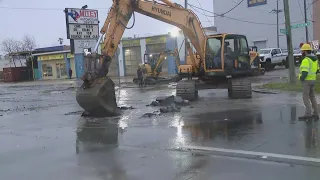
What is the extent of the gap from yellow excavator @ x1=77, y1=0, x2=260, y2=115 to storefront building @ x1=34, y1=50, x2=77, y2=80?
141 ft

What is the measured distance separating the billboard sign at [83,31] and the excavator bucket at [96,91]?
11117 millimetres

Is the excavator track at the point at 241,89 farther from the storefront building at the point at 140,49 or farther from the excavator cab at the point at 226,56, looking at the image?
the storefront building at the point at 140,49

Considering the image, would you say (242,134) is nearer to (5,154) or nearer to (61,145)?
(61,145)

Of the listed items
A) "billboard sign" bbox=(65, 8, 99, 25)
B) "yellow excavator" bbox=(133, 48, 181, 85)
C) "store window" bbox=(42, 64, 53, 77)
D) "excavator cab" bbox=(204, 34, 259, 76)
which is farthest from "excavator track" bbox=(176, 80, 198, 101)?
Answer: "store window" bbox=(42, 64, 53, 77)

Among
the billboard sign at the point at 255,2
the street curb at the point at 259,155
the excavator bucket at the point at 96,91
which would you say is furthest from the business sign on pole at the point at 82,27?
the billboard sign at the point at 255,2

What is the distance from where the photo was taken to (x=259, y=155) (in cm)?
664

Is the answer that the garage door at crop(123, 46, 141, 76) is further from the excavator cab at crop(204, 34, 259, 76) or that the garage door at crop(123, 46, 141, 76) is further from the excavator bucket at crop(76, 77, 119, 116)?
the excavator bucket at crop(76, 77, 119, 116)

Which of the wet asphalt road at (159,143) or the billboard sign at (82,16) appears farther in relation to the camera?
the billboard sign at (82,16)

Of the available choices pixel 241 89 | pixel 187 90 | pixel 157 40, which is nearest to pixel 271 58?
pixel 157 40

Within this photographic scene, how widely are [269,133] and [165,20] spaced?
8.15 m

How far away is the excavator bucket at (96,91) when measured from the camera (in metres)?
11.9

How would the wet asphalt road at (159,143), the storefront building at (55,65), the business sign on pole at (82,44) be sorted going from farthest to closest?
the storefront building at (55,65) → the business sign on pole at (82,44) → the wet asphalt road at (159,143)

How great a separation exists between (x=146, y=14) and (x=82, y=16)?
9.82 m

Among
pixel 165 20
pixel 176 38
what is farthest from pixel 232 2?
pixel 165 20
